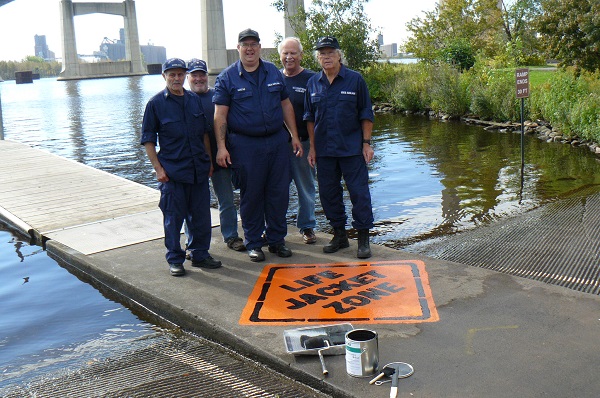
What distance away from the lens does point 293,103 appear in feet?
21.7

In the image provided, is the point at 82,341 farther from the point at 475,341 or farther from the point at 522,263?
the point at 522,263

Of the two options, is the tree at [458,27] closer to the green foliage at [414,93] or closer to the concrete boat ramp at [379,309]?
the green foliage at [414,93]

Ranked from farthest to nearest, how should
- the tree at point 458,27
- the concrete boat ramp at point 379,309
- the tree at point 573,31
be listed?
the tree at point 458,27
the tree at point 573,31
the concrete boat ramp at point 379,309

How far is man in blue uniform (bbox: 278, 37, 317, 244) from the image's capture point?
21.1 feet

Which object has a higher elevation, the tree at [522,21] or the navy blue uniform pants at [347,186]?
Answer: the tree at [522,21]

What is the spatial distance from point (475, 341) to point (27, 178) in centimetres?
944

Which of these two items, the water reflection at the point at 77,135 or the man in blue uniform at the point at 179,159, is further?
the water reflection at the point at 77,135

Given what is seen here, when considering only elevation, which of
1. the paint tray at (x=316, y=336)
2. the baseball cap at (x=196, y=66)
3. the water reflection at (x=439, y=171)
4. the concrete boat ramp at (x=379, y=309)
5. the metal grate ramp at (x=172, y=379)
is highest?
the baseball cap at (x=196, y=66)

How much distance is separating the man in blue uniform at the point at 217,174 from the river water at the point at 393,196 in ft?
4.43

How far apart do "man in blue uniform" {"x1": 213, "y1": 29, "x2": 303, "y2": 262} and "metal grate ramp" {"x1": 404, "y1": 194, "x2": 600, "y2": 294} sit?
6.11 ft

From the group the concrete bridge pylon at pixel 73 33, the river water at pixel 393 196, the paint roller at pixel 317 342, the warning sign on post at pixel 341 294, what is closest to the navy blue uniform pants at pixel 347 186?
the warning sign on post at pixel 341 294

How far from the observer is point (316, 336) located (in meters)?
4.35

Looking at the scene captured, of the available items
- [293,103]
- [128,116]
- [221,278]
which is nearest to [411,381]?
[221,278]

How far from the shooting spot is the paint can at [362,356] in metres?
3.93
